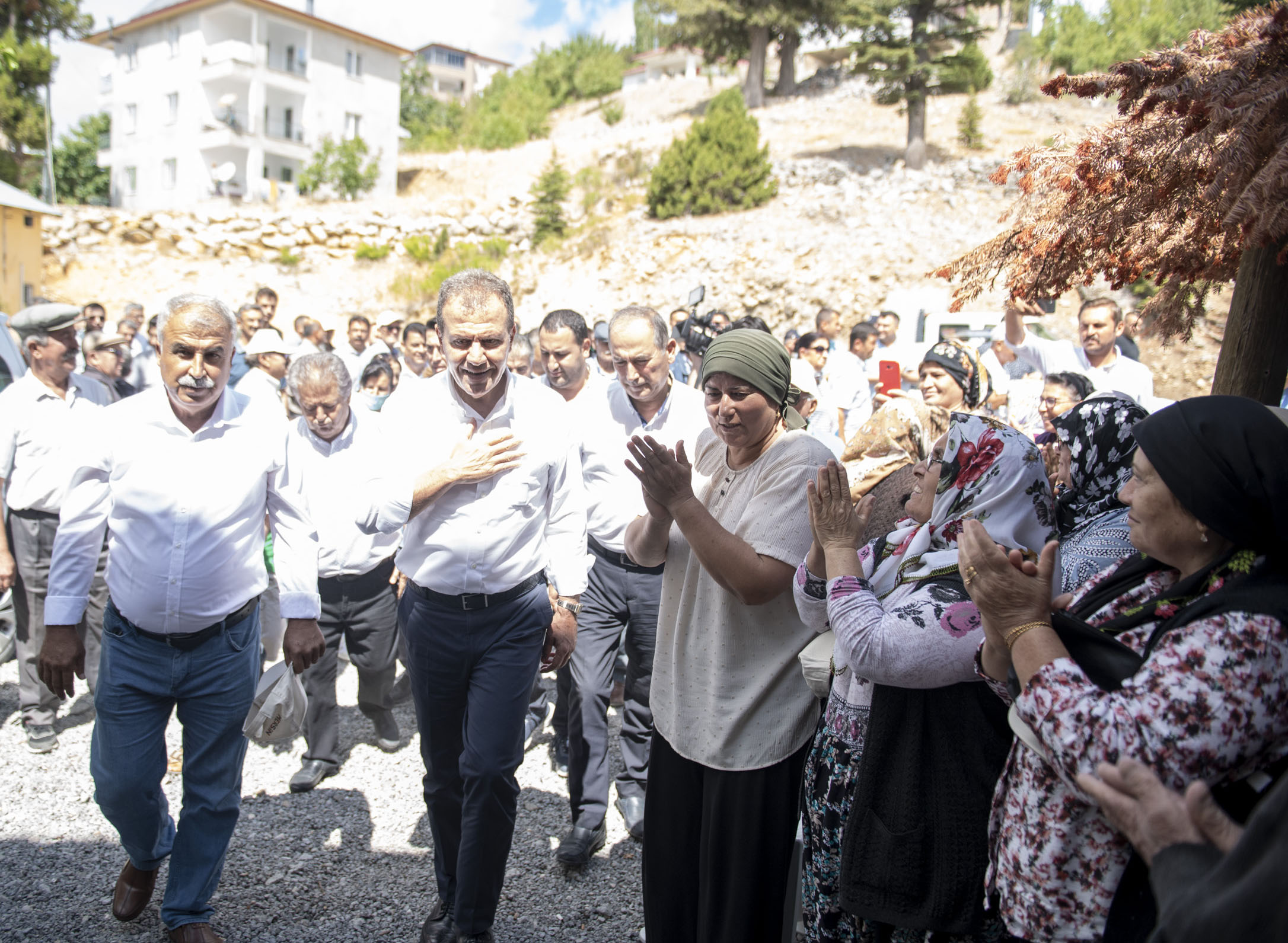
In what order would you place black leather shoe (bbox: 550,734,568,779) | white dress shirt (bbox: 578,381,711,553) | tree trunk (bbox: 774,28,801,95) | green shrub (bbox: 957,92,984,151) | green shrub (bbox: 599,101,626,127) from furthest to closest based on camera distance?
green shrub (bbox: 599,101,626,127)
tree trunk (bbox: 774,28,801,95)
green shrub (bbox: 957,92,984,151)
black leather shoe (bbox: 550,734,568,779)
white dress shirt (bbox: 578,381,711,553)

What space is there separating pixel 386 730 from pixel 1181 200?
4.50 meters

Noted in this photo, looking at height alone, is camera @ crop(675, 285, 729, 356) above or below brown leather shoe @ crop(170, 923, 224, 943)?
above

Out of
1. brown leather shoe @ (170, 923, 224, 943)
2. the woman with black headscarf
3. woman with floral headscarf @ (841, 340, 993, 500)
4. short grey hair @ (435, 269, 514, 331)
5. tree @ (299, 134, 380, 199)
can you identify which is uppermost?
tree @ (299, 134, 380, 199)

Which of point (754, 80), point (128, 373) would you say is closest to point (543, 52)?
point (754, 80)

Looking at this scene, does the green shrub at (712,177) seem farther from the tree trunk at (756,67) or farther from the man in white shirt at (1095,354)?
the man in white shirt at (1095,354)

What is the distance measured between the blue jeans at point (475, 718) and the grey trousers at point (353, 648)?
1.59 metres

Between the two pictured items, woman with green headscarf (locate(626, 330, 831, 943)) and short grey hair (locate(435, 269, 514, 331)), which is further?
short grey hair (locate(435, 269, 514, 331))

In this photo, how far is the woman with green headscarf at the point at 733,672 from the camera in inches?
100

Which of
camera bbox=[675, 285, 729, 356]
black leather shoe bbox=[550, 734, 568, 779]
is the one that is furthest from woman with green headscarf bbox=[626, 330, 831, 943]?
camera bbox=[675, 285, 729, 356]

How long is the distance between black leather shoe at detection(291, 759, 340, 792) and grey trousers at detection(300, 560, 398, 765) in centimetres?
3

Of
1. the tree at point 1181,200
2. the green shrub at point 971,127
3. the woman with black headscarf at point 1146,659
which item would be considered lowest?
the woman with black headscarf at point 1146,659

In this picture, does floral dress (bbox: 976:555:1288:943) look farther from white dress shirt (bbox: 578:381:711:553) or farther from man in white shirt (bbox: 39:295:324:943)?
man in white shirt (bbox: 39:295:324:943)

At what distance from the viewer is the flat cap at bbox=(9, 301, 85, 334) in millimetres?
5004

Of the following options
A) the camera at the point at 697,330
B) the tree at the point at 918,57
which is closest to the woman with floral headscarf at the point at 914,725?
the camera at the point at 697,330
